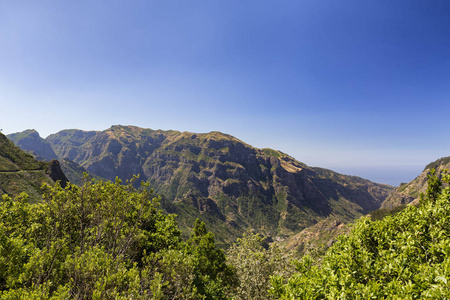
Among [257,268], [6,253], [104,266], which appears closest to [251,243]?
[257,268]

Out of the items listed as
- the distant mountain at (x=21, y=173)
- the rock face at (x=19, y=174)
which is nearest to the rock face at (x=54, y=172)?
the distant mountain at (x=21, y=173)

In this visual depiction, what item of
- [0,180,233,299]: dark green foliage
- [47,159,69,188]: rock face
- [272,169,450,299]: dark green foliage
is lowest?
[47,159,69,188]: rock face

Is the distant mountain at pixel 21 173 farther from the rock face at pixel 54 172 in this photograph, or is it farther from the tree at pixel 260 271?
the tree at pixel 260 271

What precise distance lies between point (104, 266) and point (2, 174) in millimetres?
159368

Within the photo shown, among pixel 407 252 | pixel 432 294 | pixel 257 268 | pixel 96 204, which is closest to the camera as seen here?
pixel 432 294

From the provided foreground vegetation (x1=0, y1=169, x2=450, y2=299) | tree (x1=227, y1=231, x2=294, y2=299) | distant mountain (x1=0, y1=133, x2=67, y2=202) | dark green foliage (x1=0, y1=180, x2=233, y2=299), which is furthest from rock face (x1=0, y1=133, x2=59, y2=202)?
tree (x1=227, y1=231, x2=294, y2=299)

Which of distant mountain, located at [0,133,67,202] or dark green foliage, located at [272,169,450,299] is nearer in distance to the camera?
dark green foliage, located at [272,169,450,299]

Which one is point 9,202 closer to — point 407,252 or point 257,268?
point 257,268

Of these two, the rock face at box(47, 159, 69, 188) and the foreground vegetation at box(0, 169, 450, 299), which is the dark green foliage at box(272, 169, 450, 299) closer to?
the foreground vegetation at box(0, 169, 450, 299)

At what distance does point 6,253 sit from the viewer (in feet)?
41.1

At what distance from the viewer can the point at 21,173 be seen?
125375 millimetres

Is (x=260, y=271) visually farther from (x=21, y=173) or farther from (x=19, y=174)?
(x=21, y=173)

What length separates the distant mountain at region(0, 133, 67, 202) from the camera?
102688 millimetres

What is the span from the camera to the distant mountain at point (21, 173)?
102688 millimetres
